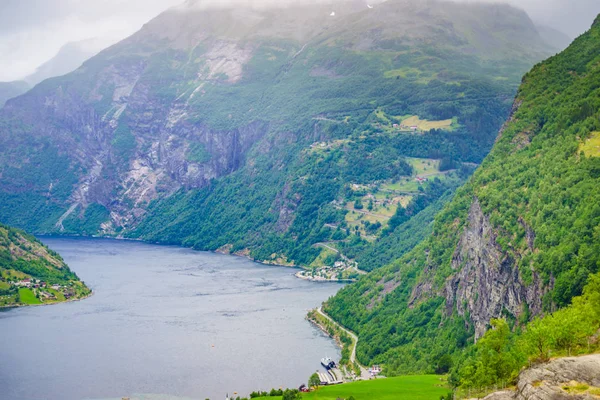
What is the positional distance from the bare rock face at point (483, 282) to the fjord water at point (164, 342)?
25.6 metres

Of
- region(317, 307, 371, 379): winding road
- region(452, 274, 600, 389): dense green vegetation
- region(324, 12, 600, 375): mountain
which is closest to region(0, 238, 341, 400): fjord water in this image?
region(317, 307, 371, 379): winding road

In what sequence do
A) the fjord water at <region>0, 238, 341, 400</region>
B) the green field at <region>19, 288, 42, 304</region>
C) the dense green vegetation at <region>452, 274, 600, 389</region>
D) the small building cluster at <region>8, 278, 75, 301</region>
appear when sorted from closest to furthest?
the dense green vegetation at <region>452, 274, 600, 389</region> → the fjord water at <region>0, 238, 341, 400</region> → the green field at <region>19, 288, 42, 304</region> → the small building cluster at <region>8, 278, 75, 301</region>

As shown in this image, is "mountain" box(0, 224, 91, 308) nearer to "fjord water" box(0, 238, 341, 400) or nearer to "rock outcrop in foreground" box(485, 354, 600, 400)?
"fjord water" box(0, 238, 341, 400)

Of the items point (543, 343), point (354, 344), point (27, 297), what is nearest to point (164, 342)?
point (354, 344)

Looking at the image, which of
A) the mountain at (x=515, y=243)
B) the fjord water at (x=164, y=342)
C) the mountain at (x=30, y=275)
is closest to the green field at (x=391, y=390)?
the mountain at (x=515, y=243)

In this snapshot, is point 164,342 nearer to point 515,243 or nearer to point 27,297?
point 27,297

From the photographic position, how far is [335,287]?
187000mm

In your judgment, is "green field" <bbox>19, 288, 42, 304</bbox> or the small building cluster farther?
the small building cluster

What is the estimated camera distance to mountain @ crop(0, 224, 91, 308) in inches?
6496

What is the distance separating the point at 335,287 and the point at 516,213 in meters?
94.4

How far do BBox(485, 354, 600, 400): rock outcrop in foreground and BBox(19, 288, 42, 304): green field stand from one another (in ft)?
444

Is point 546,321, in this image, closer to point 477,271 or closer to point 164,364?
point 477,271

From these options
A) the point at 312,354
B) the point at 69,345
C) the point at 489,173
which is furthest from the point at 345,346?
the point at 69,345

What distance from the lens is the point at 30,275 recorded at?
575 feet
